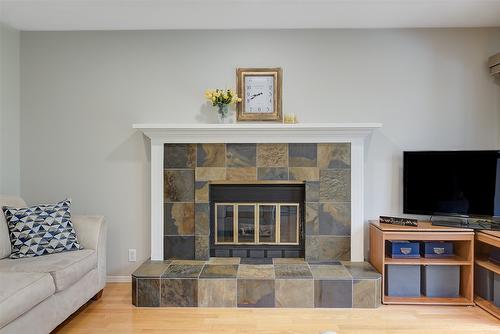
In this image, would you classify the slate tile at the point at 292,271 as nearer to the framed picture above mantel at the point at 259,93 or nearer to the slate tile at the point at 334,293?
the slate tile at the point at 334,293

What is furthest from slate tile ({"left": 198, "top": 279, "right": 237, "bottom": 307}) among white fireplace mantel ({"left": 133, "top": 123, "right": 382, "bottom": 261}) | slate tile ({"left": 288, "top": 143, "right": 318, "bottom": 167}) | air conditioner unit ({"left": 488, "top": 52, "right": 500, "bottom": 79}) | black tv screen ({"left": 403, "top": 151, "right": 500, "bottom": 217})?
air conditioner unit ({"left": 488, "top": 52, "right": 500, "bottom": 79})

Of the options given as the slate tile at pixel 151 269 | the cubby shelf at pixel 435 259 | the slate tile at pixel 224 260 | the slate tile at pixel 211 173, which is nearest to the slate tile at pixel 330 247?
the cubby shelf at pixel 435 259

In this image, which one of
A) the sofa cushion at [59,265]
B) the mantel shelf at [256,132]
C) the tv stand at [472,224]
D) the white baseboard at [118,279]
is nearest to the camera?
the sofa cushion at [59,265]

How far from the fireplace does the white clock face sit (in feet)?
2.47

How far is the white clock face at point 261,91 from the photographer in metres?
3.32

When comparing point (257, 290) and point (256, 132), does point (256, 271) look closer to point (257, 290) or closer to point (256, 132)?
point (257, 290)

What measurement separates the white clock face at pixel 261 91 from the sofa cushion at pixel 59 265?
77.3 inches

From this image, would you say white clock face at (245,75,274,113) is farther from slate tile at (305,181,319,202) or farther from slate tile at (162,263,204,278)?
slate tile at (162,263,204,278)

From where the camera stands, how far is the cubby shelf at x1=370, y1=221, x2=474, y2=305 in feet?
9.32

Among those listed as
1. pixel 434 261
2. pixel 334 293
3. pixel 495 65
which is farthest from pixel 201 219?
pixel 495 65

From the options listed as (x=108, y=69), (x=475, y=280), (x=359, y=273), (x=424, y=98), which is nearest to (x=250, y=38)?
(x=108, y=69)

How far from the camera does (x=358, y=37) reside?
3316mm

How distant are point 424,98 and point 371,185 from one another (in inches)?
38.8

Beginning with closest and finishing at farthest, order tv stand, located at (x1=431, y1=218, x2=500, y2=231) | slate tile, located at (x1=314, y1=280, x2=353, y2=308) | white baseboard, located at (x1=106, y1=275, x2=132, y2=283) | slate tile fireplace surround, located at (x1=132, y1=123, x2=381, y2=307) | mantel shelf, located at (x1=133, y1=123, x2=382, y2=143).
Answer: slate tile, located at (x1=314, y1=280, x2=353, y2=308) < tv stand, located at (x1=431, y1=218, x2=500, y2=231) < mantel shelf, located at (x1=133, y1=123, x2=382, y2=143) < slate tile fireplace surround, located at (x1=132, y1=123, x2=381, y2=307) < white baseboard, located at (x1=106, y1=275, x2=132, y2=283)
